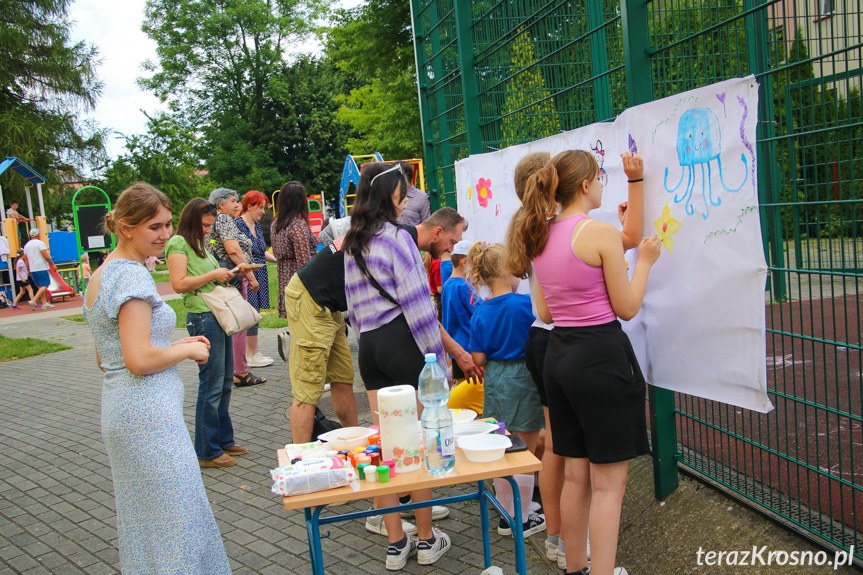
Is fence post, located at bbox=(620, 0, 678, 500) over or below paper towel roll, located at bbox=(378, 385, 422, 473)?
over

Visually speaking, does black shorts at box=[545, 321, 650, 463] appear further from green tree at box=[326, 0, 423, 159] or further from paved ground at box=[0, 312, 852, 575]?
green tree at box=[326, 0, 423, 159]

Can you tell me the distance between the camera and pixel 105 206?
730 inches

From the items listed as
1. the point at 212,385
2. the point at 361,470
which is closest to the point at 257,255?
the point at 212,385

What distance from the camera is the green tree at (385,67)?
1555 centimetres

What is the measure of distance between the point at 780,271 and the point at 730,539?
1.27m

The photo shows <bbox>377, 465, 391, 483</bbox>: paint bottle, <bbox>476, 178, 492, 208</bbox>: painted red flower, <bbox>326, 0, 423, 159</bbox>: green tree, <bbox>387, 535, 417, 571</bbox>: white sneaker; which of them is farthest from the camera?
<bbox>326, 0, 423, 159</bbox>: green tree

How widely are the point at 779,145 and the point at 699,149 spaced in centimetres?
31

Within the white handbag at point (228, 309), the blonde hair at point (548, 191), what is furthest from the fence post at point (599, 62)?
the white handbag at point (228, 309)

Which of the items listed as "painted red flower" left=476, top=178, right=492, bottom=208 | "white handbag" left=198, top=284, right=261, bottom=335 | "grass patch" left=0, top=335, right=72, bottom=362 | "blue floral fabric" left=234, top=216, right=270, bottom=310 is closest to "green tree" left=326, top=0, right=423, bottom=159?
"blue floral fabric" left=234, top=216, right=270, bottom=310

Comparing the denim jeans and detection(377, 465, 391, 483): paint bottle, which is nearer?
detection(377, 465, 391, 483): paint bottle

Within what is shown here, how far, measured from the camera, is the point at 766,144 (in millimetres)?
2889

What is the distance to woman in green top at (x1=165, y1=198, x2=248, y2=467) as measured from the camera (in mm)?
5008

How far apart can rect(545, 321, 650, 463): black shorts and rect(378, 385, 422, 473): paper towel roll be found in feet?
2.19

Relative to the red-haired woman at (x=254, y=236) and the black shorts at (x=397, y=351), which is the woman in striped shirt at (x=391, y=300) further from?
the red-haired woman at (x=254, y=236)
